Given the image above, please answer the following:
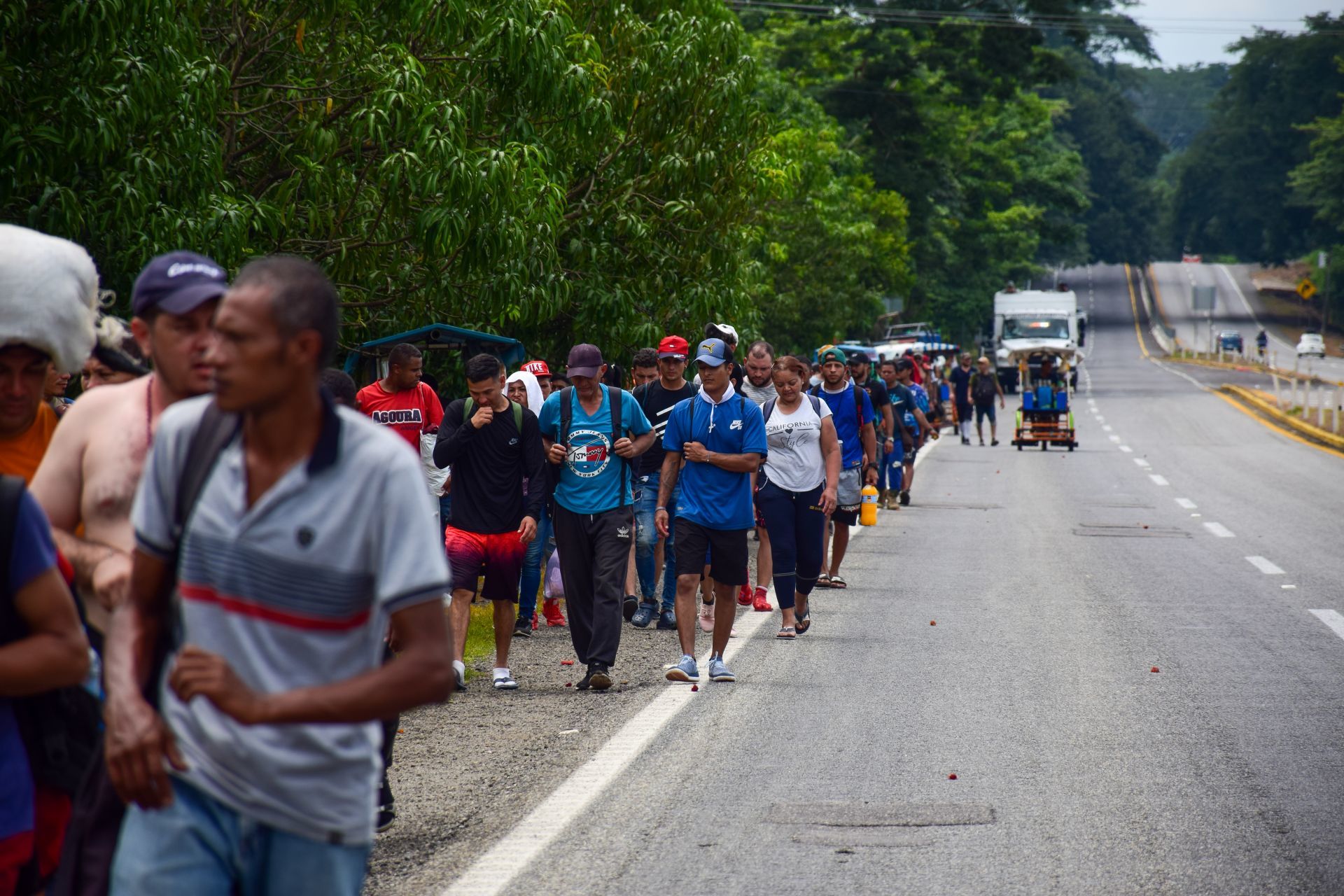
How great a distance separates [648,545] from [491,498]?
9.96 ft

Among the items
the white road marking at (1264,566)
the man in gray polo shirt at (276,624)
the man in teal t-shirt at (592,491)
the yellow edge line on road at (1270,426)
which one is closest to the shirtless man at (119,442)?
the man in gray polo shirt at (276,624)

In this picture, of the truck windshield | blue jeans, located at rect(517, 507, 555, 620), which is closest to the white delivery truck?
the truck windshield

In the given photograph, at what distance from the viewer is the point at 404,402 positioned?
978 cm

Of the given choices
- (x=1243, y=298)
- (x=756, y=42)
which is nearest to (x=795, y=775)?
(x=756, y=42)

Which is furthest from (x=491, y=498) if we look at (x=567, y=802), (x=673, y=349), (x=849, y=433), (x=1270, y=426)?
(x=1270, y=426)

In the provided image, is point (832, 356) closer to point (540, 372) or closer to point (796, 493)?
point (796, 493)

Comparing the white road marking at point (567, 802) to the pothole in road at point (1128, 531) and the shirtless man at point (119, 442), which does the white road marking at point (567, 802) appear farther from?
the pothole in road at point (1128, 531)

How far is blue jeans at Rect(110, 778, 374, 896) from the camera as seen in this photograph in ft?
8.68

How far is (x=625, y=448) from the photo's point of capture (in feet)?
28.8

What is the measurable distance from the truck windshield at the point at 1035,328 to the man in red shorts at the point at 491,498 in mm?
47416

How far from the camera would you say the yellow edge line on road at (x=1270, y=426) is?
3077 centimetres

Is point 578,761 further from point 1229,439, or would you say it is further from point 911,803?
point 1229,439

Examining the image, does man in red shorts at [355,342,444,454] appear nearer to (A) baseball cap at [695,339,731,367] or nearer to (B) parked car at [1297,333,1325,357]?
(A) baseball cap at [695,339,731,367]

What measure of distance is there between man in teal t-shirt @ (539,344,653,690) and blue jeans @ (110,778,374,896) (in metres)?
5.74
